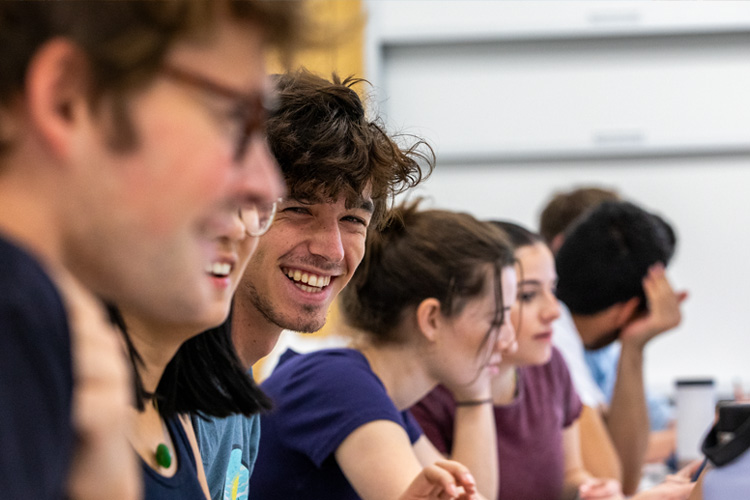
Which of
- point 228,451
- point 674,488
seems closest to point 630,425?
point 674,488

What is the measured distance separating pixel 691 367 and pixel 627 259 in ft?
3.79

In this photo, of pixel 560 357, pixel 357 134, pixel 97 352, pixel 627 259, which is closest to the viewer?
pixel 97 352

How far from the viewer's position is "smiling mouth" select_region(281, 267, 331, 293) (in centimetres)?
114

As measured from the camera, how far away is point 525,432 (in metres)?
1.76

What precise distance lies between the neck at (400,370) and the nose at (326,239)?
0.33 metres

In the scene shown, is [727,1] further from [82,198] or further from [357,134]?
[82,198]

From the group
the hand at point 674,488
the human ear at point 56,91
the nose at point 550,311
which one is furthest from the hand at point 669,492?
the human ear at point 56,91

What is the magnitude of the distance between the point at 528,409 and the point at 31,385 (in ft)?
5.00

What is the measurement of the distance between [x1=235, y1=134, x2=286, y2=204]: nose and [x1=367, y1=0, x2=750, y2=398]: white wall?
2.60 m

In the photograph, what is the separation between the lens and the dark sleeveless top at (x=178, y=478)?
66 centimetres

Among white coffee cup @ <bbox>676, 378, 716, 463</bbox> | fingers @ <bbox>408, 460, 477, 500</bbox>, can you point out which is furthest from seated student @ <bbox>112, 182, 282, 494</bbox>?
white coffee cup @ <bbox>676, 378, 716, 463</bbox>

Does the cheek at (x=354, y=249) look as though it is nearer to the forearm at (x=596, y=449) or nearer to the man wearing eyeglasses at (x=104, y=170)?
the man wearing eyeglasses at (x=104, y=170)

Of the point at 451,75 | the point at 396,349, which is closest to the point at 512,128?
the point at 451,75

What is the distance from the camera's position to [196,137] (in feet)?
1.42
